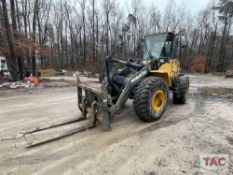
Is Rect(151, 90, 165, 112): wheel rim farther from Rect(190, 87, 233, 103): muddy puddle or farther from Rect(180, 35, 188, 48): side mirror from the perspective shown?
Rect(190, 87, 233, 103): muddy puddle

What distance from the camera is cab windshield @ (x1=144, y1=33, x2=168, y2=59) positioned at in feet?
19.1

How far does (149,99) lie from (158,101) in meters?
0.69

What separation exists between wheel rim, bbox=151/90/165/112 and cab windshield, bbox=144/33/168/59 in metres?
1.45

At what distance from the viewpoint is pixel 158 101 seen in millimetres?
4832

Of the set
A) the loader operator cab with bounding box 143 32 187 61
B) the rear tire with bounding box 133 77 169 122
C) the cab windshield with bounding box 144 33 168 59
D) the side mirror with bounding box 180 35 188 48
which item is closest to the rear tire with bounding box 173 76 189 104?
the loader operator cab with bounding box 143 32 187 61

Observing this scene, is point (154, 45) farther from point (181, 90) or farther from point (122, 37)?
point (122, 37)

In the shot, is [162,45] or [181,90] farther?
[181,90]

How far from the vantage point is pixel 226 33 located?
34.1m

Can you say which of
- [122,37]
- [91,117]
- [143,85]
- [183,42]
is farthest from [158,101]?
[122,37]

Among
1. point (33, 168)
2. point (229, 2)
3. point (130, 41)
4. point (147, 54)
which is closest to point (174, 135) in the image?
point (33, 168)

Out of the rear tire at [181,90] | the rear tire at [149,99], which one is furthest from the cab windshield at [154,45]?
the rear tire at [149,99]

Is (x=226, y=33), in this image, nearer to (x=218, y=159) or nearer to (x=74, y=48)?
(x=74, y=48)

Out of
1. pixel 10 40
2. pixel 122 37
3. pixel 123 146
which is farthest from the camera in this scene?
pixel 122 37

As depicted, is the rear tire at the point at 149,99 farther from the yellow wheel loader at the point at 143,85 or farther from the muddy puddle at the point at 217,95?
the muddy puddle at the point at 217,95
